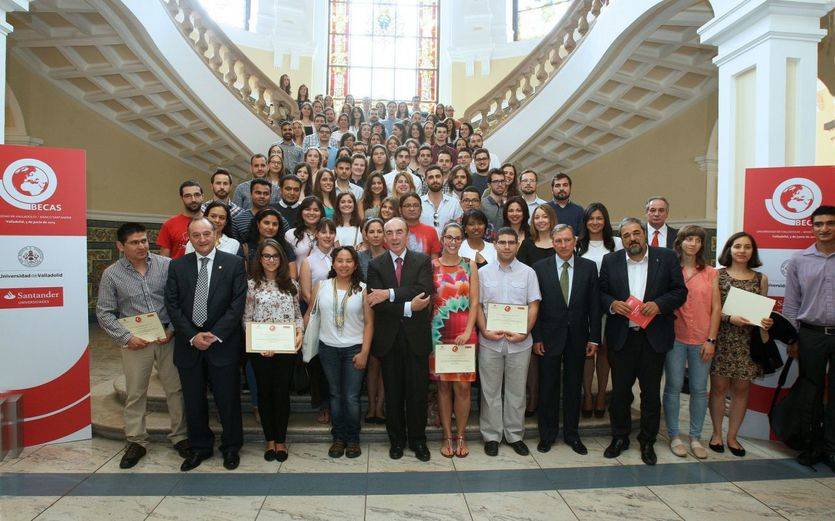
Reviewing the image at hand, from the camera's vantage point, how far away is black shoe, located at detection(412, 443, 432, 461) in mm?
3824

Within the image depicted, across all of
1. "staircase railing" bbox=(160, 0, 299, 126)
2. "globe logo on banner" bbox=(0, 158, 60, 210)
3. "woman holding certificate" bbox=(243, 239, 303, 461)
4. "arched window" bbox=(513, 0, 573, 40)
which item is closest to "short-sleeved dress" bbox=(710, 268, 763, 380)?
"woman holding certificate" bbox=(243, 239, 303, 461)

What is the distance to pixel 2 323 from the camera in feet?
12.8

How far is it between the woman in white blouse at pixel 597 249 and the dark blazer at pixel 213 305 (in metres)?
2.60

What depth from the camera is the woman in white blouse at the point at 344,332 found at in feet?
12.5

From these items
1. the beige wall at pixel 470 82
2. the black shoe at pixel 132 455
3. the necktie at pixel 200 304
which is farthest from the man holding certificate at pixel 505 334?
the beige wall at pixel 470 82

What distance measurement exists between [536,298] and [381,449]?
5.21 feet

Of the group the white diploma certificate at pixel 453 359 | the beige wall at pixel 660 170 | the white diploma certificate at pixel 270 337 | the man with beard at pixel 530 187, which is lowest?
the white diploma certificate at pixel 453 359

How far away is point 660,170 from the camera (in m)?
8.99

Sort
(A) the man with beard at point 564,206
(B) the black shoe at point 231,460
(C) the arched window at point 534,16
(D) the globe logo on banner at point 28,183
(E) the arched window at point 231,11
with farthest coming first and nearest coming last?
(C) the arched window at point 534,16, (E) the arched window at point 231,11, (A) the man with beard at point 564,206, (D) the globe logo on banner at point 28,183, (B) the black shoe at point 231,460

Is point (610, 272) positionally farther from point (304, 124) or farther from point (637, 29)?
point (304, 124)

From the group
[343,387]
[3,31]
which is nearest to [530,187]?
[343,387]

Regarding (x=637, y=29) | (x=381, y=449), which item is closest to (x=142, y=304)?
(x=381, y=449)

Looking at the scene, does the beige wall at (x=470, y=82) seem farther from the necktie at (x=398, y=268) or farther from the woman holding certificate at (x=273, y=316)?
the woman holding certificate at (x=273, y=316)

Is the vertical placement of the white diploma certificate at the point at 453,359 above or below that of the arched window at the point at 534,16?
below
